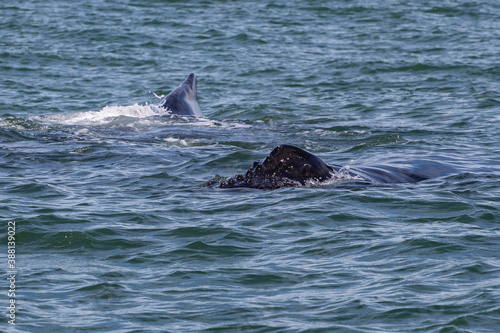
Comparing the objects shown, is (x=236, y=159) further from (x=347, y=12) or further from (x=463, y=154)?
(x=347, y=12)

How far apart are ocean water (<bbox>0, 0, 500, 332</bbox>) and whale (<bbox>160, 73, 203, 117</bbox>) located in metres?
0.60

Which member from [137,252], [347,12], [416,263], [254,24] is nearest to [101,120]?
[137,252]

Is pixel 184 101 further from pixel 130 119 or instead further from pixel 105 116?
pixel 105 116

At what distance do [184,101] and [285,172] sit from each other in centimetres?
756

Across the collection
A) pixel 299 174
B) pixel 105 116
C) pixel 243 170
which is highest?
pixel 299 174

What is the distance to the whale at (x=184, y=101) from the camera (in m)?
18.8

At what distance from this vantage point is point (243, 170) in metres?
13.8

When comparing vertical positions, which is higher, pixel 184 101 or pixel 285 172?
pixel 285 172

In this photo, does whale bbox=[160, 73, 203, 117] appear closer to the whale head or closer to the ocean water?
the ocean water

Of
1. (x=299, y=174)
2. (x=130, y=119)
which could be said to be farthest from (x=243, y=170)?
(x=130, y=119)

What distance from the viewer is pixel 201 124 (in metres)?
17.8

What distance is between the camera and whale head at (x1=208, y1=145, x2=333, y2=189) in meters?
11.6

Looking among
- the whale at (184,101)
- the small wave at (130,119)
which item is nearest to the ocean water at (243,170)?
the small wave at (130,119)

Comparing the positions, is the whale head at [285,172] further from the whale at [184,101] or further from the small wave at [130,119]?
the whale at [184,101]
